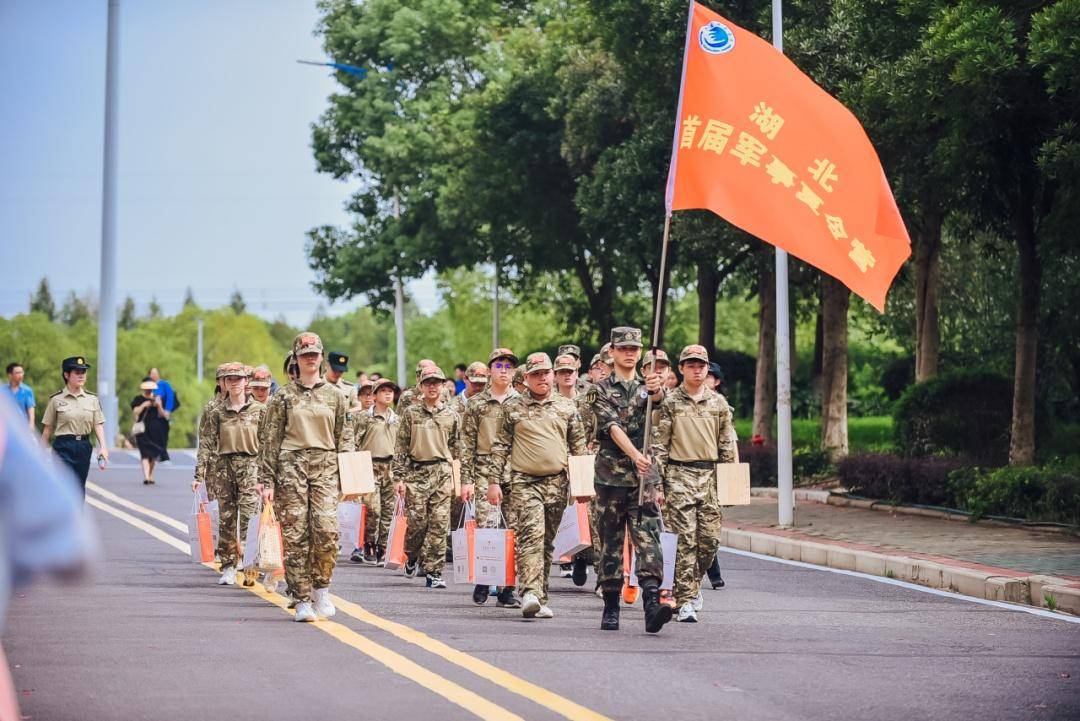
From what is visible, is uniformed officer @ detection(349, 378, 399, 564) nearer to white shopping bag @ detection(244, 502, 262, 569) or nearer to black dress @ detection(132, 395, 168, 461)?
white shopping bag @ detection(244, 502, 262, 569)

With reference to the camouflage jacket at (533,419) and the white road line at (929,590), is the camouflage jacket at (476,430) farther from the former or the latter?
the white road line at (929,590)

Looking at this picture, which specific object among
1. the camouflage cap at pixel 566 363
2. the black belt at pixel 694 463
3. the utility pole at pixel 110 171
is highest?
the utility pole at pixel 110 171

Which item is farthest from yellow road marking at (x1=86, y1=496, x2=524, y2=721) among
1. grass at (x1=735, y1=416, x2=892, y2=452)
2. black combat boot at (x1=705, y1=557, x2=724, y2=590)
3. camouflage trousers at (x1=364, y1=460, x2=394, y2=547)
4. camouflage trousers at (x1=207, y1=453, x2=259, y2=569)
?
grass at (x1=735, y1=416, x2=892, y2=452)

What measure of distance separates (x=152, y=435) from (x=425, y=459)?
1534 centimetres

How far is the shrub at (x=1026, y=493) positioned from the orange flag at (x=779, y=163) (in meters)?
5.35

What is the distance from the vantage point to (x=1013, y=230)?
70.7 feet

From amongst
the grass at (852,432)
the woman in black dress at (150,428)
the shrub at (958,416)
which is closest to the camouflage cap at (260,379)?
the shrub at (958,416)

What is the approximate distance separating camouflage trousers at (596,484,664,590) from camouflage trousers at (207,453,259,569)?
157 inches

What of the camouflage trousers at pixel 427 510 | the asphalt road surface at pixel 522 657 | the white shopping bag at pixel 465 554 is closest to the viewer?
the asphalt road surface at pixel 522 657

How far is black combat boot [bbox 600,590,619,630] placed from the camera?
10.7 meters

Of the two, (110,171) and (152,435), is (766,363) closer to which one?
(152,435)

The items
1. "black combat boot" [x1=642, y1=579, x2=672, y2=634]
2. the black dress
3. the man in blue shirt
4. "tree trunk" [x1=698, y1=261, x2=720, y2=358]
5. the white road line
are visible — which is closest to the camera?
"black combat boot" [x1=642, y1=579, x2=672, y2=634]

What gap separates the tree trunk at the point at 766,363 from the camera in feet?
93.1

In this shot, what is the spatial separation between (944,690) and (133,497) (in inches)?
721
